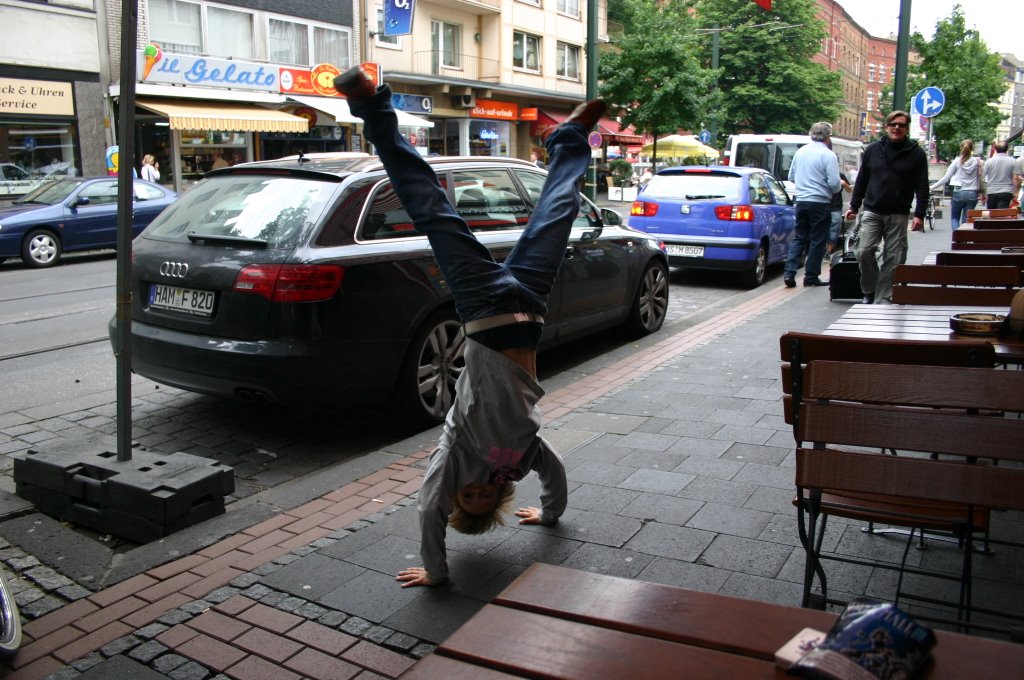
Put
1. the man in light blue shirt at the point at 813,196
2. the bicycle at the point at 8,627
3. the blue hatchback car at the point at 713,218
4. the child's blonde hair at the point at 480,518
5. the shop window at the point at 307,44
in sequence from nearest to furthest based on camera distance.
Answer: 1. the bicycle at the point at 8,627
2. the child's blonde hair at the point at 480,518
3. the man in light blue shirt at the point at 813,196
4. the blue hatchback car at the point at 713,218
5. the shop window at the point at 307,44

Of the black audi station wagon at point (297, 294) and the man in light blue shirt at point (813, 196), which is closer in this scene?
the black audi station wagon at point (297, 294)

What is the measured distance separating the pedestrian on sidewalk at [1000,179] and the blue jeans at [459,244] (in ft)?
47.2

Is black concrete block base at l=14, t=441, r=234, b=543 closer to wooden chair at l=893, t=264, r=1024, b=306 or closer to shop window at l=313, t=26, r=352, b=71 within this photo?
wooden chair at l=893, t=264, r=1024, b=306

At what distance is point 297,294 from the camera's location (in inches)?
197

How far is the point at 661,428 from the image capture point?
5.54 metres

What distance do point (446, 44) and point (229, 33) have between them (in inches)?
423

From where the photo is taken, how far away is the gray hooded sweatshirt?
3299 millimetres

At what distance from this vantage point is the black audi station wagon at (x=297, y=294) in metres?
5.05

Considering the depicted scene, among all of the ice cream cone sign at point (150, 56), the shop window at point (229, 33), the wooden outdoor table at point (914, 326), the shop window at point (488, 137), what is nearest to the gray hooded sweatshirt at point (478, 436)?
the wooden outdoor table at point (914, 326)

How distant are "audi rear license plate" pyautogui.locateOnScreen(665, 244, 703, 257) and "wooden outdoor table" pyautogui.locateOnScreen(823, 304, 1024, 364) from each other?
7229mm

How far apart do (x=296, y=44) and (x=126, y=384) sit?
27453 millimetres

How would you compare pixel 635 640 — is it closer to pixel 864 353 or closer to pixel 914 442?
pixel 914 442

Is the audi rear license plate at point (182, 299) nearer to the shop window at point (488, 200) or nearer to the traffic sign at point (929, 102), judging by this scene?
the shop window at point (488, 200)

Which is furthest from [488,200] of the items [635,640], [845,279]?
[635,640]
